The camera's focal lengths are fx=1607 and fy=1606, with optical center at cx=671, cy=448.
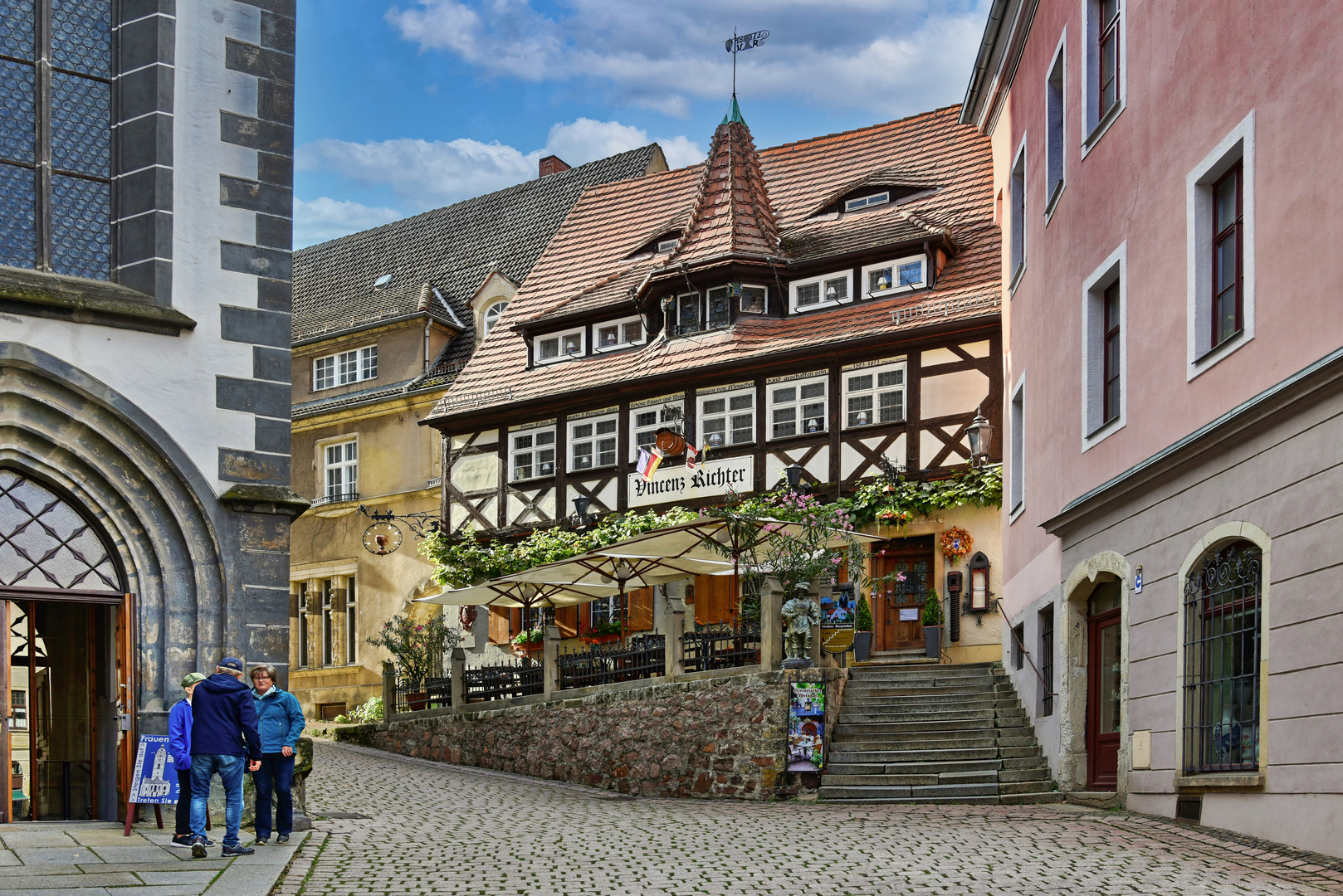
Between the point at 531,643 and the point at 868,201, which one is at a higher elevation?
the point at 868,201

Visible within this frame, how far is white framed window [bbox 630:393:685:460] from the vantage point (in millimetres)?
26156

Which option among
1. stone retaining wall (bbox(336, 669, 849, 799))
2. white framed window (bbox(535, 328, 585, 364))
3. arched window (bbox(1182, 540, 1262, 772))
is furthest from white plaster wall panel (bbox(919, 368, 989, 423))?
arched window (bbox(1182, 540, 1262, 772))

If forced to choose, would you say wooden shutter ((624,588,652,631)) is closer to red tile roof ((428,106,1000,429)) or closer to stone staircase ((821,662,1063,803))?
red tile roof ((428,106,1000,429))

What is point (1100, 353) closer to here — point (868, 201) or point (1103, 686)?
point (1103, 686)

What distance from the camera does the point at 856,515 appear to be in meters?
23.8

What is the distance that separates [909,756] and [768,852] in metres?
5.37

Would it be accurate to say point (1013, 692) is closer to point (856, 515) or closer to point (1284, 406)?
point (856, 515)

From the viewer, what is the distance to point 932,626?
22.6 m

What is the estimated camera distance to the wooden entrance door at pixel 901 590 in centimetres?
2352

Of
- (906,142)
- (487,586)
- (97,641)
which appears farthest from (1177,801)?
(906,142)

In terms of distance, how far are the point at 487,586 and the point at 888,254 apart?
8396 millimetres

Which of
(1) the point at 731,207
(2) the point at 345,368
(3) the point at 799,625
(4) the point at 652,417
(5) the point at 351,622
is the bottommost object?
(5) the point at 351,622

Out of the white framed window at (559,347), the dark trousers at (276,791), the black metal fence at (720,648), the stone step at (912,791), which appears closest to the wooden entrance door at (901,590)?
the black metal fence at (720,648)

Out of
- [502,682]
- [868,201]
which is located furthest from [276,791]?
[868,201]
